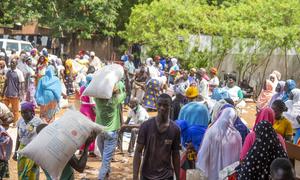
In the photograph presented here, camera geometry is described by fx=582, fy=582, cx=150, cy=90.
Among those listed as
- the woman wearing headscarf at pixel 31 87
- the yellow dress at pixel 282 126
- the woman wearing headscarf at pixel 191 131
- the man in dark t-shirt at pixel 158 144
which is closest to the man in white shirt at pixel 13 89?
the woman wearing headscarf at pixel 31 87

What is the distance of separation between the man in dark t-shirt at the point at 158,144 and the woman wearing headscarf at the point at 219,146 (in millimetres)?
1059

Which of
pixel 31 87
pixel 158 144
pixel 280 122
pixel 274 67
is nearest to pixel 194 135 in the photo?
pixel 280 122

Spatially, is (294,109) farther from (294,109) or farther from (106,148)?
(106,148)

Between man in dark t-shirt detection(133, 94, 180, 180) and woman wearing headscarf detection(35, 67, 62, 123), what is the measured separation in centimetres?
661

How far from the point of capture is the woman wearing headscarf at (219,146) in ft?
21.8

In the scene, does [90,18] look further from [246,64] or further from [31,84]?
[31,84]

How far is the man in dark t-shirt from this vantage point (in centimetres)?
559

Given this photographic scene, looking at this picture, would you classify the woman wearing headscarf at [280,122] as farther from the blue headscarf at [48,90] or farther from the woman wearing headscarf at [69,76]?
the woman wearing headscarf at [69,76]

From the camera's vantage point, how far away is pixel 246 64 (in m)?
24.4

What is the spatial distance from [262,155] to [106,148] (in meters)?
3.46

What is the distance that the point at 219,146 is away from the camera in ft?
21.9

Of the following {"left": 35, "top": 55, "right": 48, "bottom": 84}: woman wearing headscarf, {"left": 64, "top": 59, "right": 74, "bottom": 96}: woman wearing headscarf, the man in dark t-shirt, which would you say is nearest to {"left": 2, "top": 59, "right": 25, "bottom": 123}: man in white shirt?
{"left": 35, "top": 55, "right": 48, "bottom": 84}: woman wearing headscarf

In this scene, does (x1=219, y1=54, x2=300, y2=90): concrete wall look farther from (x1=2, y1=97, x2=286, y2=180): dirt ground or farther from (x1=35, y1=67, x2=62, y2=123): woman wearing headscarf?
(x1=2, y1=97, x2=286, y2=180): dirt ground

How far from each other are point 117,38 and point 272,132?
2928 centimetres
